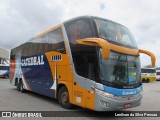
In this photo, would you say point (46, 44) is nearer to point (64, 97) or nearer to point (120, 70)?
point (64, 97)

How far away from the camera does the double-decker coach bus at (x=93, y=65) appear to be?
26.9 feet

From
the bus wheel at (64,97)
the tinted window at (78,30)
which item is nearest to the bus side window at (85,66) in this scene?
the tinted window at (78,30)

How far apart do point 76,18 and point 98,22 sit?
4.03ft

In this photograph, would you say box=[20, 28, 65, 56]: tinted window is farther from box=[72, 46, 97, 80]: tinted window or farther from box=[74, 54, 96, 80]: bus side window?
box=[74, 54, 96, 80]: bus side window

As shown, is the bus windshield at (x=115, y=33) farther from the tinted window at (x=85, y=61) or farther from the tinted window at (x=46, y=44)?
the tinted window at (x=46, y=44)

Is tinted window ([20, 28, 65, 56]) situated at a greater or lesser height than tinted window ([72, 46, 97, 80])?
greater

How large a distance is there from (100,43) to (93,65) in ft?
3.77

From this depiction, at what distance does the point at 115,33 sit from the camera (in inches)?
370

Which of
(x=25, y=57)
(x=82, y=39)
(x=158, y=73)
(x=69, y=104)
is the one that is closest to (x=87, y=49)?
(x=82, y=39)

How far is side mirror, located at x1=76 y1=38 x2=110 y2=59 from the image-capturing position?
7344 mm

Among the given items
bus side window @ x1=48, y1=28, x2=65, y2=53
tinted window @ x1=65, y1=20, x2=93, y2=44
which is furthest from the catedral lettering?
tinted window @ x1=65, y1=20, x2=93, y2=44

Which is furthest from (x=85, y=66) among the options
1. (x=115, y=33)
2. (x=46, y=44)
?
(x=46, y=44)

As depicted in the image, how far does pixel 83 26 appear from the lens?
30.9 feet

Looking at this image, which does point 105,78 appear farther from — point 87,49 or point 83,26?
point 83,26
